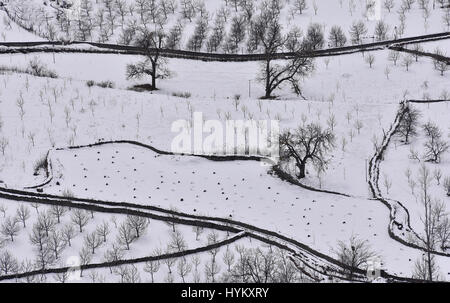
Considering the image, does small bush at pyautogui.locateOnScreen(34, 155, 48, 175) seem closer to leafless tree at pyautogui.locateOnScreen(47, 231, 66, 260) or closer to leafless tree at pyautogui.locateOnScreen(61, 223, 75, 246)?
leafless tree at pyautogui.locateOnScreen(61, 223, 75, 246)

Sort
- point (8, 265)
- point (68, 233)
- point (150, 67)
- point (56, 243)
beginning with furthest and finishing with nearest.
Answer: point (150, 67), point (68, 233), point (56, 243), point (8, 265)

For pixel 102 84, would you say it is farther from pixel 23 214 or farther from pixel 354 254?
pixel 354 254

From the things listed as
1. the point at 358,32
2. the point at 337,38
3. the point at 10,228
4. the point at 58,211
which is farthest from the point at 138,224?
the point at 358,32

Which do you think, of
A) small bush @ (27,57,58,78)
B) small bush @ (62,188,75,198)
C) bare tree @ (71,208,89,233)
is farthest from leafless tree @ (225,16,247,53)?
bare tree @ (71,208,89,233)

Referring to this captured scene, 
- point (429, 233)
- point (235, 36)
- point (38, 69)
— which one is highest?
point (235, 36)

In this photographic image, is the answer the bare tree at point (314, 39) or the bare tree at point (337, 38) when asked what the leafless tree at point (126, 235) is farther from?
the bare tree at point (337, 38)

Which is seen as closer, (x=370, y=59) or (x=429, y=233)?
(x=429, y=233)

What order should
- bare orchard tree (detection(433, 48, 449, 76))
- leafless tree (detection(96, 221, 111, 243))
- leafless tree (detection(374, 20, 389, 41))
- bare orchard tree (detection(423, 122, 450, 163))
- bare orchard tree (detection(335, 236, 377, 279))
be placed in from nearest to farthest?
bare orchard tree (detection(335, 236, 377, 279)), leafless tree (detection(96, 221, 111, 243)), bare orchard tree (detection(423, 122, 450, 163)), bare orchard tree (detection(433, 48, 449, 76)), leafless tree (detection(374, 20, 389, 41))
